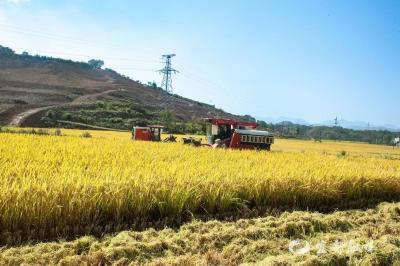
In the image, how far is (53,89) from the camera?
263 feet

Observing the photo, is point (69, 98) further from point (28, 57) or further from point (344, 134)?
point (344, 134)

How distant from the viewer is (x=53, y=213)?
19.6 ft

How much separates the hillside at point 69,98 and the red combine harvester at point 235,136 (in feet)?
106

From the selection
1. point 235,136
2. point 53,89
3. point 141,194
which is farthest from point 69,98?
point 141,194

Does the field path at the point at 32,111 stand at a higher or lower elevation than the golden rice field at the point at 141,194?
higher

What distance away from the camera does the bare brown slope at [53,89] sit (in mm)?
59662

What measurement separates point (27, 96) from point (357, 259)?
7019 centimetres

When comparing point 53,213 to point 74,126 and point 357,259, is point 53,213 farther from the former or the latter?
point 74,126

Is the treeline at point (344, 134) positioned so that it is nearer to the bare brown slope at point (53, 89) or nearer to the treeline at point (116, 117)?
the bare brown slope at point (53, 89)

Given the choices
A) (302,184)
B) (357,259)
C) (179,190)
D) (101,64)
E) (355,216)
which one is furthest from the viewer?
(101,64)

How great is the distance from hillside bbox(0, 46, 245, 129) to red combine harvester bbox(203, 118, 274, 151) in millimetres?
32380

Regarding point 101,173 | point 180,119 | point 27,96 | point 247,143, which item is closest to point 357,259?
point 101,173

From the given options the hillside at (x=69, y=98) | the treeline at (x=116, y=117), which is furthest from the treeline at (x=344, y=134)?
the treeline at (x=116, y=117)

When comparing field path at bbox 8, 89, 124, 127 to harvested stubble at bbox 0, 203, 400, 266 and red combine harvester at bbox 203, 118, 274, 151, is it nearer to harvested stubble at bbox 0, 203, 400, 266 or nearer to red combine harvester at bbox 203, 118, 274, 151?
red combine harvester at bbox 203, 118, 274, 151
